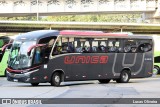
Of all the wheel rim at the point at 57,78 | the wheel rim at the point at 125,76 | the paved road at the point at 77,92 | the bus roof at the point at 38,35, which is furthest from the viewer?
the wheel rim at the point at 125,76

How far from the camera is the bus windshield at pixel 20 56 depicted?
24.4 metres

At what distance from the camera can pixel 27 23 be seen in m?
83.6

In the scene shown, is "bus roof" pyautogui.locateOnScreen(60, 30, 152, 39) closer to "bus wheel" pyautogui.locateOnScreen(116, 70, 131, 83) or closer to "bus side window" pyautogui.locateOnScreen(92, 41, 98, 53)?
"bus side window" pyautogui.locateOnScreen(92, 41, 98, 53)

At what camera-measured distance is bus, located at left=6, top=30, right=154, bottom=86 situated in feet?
80.1

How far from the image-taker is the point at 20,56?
971 inches

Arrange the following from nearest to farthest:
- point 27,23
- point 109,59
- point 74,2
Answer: point 109,59 → point 74,2 → point 27,23

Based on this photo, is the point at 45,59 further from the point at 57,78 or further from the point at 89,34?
the point at 89,34

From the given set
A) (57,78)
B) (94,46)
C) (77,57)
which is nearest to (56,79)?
(57,78)

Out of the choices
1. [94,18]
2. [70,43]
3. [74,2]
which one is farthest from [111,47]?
[94,18]

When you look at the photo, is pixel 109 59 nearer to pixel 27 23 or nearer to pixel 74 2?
pixel 74 2

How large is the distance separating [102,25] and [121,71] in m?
61.4

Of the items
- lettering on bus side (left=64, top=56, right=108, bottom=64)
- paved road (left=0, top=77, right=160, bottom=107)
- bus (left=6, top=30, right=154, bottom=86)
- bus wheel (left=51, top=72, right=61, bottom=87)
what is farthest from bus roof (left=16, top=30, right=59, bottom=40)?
paved road (left=0, top=77, right=160, bottom=107)

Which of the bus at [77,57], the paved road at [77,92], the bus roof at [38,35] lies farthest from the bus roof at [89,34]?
the paved road at [77,92]

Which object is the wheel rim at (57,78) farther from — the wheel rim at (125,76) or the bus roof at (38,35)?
the wheel rim at (125,76)
